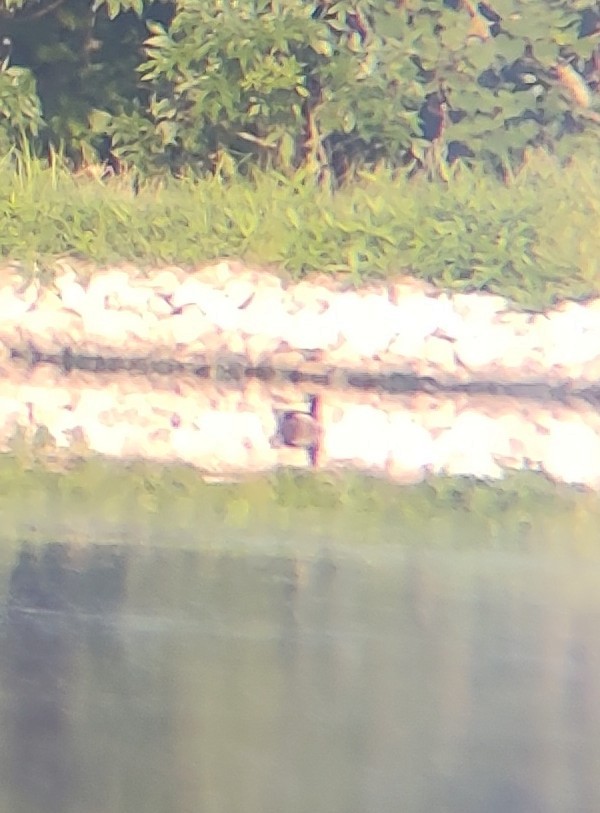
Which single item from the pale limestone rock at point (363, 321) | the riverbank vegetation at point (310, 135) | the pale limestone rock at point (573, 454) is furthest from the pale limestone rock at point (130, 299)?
the pale limestone rock at point (573, 454)

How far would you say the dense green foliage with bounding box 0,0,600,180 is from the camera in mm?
9109

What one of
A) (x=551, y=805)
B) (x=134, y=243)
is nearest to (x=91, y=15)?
(x=134, y=243)

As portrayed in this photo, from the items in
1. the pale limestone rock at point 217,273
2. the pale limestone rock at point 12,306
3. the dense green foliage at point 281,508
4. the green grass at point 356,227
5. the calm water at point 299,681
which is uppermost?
the green grass at point 356,227

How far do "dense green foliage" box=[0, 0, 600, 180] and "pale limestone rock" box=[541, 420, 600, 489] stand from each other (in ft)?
11.0

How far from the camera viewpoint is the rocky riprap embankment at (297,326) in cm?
784

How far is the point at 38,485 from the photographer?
4.69m

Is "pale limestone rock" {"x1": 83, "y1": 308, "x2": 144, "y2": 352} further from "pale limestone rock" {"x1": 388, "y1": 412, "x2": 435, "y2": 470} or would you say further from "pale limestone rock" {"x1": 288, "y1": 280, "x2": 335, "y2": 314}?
"pale limestone rock" {"x1": 388, "y1": 412, "x2": 435, "y2": 470}

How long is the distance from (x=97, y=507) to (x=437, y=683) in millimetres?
1582

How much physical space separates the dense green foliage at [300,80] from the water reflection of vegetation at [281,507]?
4560mm

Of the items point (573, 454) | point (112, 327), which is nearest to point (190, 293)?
point (112, 327)

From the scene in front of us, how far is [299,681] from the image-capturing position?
3.15m

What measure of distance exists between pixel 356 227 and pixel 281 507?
13.4 feet

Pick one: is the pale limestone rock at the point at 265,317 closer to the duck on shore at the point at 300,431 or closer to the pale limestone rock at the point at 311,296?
the pale limestone rock at the point at 311,296

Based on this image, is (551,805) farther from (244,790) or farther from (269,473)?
(269,473)
